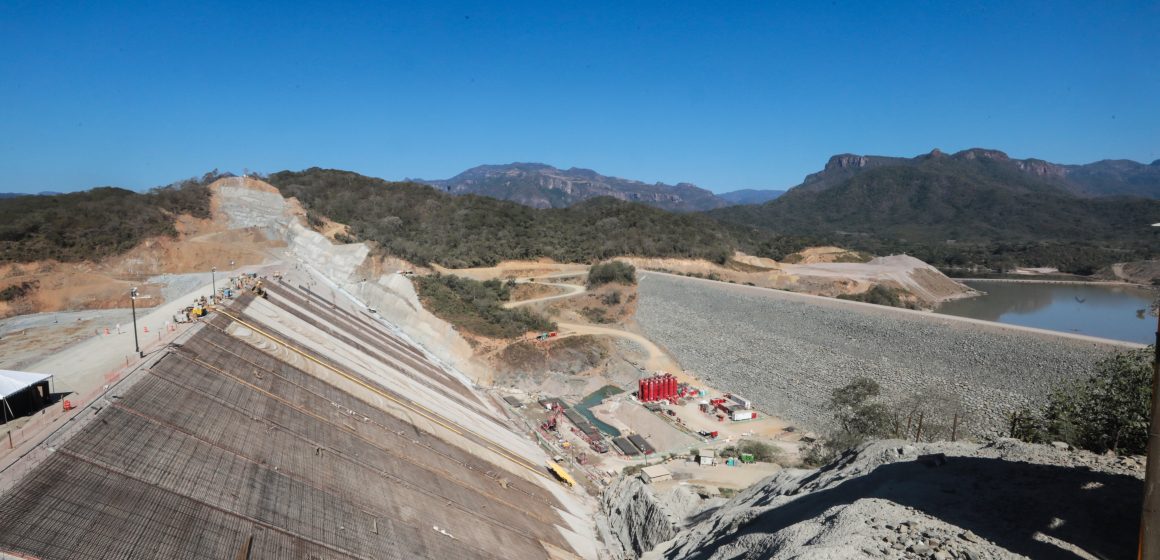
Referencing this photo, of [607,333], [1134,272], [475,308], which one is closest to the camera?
[607,333]

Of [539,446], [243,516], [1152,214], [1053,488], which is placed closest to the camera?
[1053,488]

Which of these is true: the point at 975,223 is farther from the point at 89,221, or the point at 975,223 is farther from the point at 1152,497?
the point at 89,221

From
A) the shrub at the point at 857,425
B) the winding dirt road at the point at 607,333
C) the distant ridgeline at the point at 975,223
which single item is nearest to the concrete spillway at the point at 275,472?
the shrub at the point at 857,425

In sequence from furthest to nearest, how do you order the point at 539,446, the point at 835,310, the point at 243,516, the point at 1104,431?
the point at 835,310 < the point at 539,446 < the point at 1104,431 < the point at 243,516

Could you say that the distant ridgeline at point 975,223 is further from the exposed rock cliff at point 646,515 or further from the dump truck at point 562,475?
the exposed rock cliff at point 646,515

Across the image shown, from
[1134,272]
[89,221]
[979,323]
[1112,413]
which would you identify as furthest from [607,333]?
[1134,272]

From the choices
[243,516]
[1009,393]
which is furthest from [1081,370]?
[243,516]

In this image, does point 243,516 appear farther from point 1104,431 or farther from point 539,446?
point 1104,431
